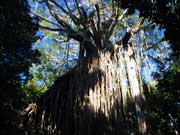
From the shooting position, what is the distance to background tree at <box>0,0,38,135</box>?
18.3 feet

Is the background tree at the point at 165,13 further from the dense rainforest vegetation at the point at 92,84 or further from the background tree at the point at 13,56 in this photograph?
the background tree at the point at 13,56

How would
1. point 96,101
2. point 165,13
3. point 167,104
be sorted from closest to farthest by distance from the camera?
point 165,13, point 96,101, point 167,104

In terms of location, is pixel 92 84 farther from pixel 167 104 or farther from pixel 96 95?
pixel 167 104

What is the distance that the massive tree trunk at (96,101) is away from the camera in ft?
19.8

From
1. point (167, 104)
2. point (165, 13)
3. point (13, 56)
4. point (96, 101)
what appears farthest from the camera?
point (167, 104)

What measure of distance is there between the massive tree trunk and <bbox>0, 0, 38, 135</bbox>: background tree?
2.64 feet

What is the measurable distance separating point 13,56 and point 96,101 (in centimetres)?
188

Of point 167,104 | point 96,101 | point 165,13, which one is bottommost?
point 96,101

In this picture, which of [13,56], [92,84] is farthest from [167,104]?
[13,56]

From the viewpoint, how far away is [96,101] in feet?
20.9

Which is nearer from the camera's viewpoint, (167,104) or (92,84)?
(92,84)

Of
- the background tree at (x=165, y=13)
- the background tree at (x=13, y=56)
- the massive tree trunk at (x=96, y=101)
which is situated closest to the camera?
the background tree at (x=165, y=13)

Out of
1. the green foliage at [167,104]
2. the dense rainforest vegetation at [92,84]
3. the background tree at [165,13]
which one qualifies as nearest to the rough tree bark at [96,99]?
the dense rainforest vegetation at [92,84]

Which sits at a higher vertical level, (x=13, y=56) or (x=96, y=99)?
(x=13, y=56)
